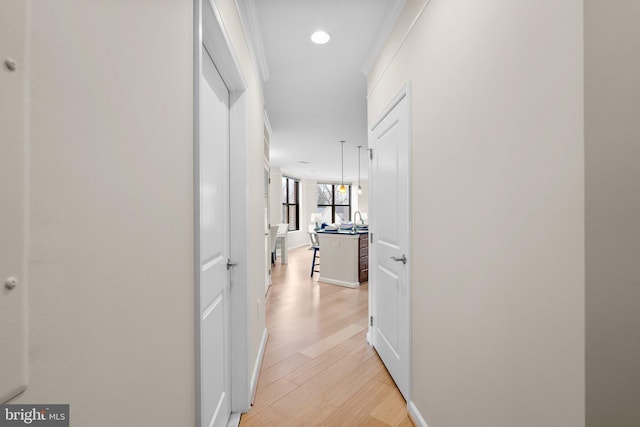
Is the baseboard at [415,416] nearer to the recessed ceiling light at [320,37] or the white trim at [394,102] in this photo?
the white trim at [394,102]

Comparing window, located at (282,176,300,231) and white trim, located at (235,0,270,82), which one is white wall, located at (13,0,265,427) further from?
window, located at (282,176,300,231)

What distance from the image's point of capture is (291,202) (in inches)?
425

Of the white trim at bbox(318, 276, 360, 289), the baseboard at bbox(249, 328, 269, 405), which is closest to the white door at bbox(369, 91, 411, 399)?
the baseboard at bbox(249, 328, 269, 405)

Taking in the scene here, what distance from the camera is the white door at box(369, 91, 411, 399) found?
197 centimetres

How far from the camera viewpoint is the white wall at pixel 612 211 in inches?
26.3

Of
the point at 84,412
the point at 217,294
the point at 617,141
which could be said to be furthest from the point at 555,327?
the point at 217,294

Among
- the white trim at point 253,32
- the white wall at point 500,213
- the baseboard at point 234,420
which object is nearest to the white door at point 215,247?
the baseboard at point 234,420

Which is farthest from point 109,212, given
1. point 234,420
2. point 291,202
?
point 291,202

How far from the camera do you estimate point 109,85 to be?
1.82 feet

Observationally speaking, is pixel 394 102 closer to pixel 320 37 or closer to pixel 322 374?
pixel 320 37

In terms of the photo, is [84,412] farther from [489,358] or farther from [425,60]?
[425,60]

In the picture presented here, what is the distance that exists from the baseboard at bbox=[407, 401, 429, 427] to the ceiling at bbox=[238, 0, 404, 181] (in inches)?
99.3

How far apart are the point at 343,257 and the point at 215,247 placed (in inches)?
146

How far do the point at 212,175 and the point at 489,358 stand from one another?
1425mm
